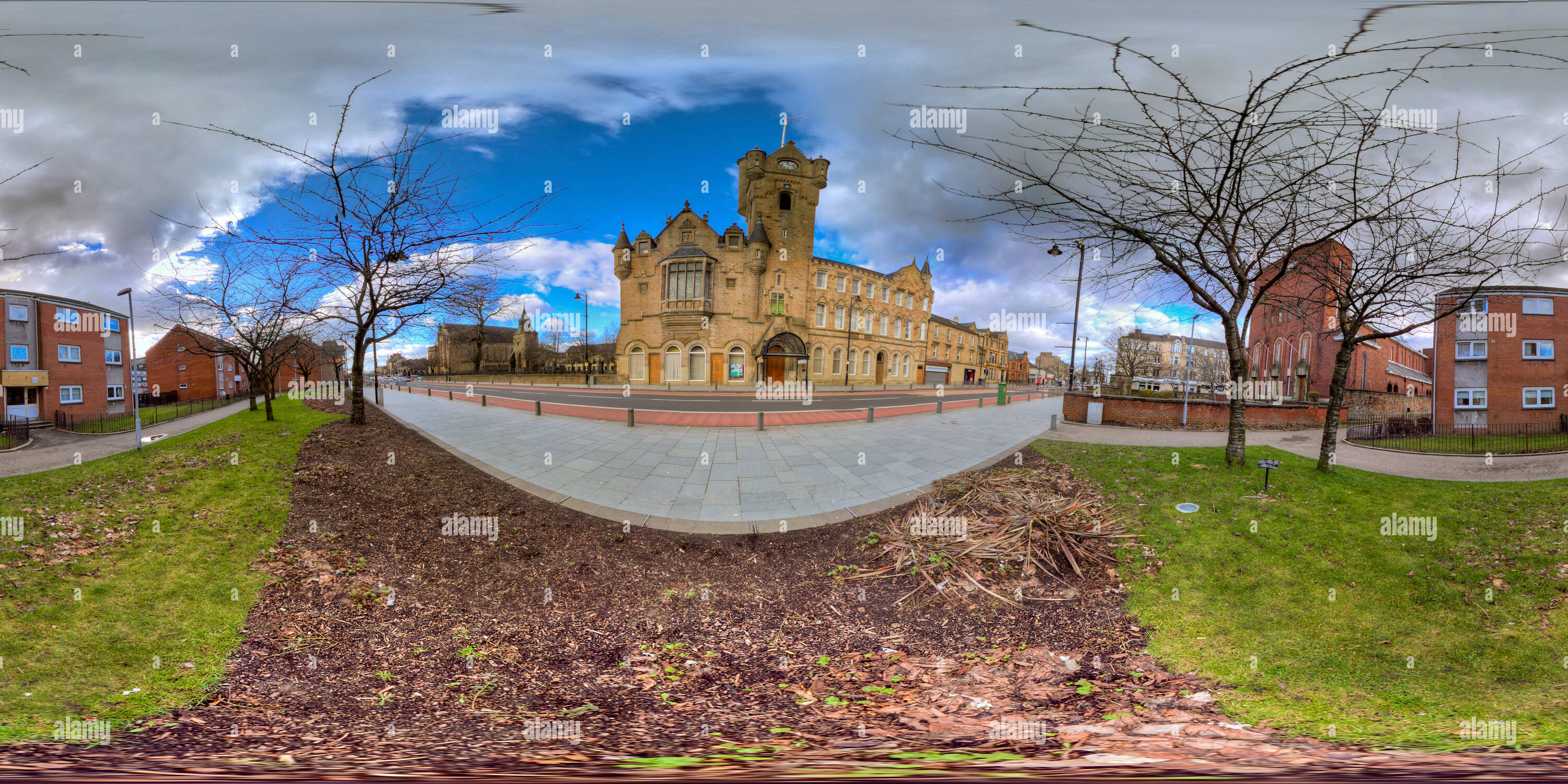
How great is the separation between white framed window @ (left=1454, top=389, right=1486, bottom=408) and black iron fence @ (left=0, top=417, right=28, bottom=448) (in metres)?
49.0

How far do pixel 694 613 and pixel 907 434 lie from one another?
8.65 meters

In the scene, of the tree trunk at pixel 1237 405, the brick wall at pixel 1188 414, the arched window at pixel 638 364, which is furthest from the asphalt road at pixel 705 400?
the tree trunk at pixel 1237 405

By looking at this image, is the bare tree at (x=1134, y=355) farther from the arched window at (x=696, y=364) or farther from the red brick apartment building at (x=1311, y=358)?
the arched window at (x=696, y=364)

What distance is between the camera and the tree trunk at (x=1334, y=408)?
7.60 metres

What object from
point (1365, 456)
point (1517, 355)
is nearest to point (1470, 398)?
point (1517, 355)

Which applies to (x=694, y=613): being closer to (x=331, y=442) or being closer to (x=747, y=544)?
(x=747, y=544)

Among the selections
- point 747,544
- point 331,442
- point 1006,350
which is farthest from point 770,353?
point 1006,350

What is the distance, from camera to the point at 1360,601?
4102 millimetres

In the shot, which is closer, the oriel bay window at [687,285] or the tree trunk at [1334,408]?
the tree trunk at [1334,408]

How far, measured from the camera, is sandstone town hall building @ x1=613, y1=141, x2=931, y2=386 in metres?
36.0

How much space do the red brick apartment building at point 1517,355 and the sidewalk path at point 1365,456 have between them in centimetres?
1175

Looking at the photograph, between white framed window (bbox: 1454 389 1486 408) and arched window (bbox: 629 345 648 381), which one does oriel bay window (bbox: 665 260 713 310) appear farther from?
white framed window (bbox: 1454 389 1486 408)

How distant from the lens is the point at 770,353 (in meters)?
37.1

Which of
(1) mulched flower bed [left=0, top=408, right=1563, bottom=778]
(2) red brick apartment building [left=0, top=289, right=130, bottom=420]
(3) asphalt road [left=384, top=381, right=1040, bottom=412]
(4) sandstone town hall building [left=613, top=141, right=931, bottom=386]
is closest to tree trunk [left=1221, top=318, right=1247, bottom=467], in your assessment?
(1) mulched flower bed [left=0, top=408, right=1563, bottom=778]
